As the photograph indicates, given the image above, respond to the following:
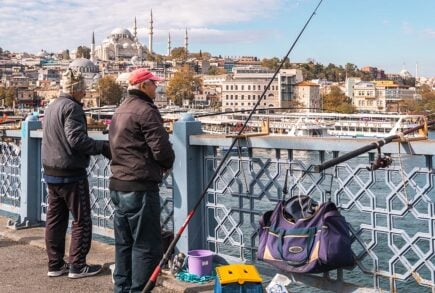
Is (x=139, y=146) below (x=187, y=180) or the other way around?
the other way around

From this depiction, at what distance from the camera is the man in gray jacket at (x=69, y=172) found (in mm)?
4094

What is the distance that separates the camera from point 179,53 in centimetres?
18312

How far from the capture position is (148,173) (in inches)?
128

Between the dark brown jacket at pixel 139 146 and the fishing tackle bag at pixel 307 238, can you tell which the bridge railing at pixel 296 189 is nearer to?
the fishing tackle bag at pixel 307 238

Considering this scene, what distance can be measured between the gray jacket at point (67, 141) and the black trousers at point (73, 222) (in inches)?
5.4

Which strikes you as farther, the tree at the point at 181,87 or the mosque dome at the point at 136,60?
the mosque dome at the point at 136,60

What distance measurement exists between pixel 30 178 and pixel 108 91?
10867 cm

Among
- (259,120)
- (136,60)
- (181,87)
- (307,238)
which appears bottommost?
(307,238)

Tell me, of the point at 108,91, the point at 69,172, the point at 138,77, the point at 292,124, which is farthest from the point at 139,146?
the point at 108,91

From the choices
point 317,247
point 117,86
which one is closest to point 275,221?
point 317,247

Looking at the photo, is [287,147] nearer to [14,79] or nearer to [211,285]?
[211,285]

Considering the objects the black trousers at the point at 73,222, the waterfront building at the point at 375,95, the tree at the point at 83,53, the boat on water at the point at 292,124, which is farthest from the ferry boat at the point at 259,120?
the tree at the point at 83,53

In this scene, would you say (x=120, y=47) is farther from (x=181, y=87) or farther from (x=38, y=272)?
(x=38, y=272)

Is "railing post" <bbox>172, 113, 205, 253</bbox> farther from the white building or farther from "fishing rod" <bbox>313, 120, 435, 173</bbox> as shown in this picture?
the white building
